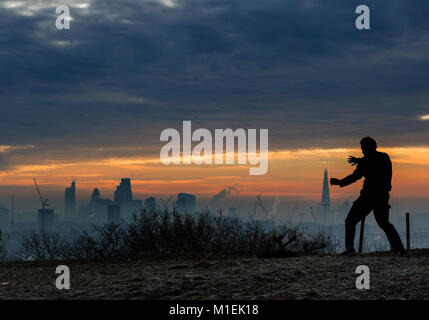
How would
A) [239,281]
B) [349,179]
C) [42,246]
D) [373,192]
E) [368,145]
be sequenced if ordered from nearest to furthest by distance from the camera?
[239,281] < [373,192] < [368,145] < [349,179] < [42,246]

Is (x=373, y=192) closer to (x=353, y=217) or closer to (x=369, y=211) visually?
(x=369, y=211)

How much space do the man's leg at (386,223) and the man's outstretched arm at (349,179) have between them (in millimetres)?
782

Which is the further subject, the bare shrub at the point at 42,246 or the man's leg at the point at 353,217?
the bare shrub at the point at 42,246

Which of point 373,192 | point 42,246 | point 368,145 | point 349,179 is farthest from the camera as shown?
point 42,246

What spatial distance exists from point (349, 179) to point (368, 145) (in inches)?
35.8

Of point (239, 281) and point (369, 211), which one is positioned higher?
point (369, 211)

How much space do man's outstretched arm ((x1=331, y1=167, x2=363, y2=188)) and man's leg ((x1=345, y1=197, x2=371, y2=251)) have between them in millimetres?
467

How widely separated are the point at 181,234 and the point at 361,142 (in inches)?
389

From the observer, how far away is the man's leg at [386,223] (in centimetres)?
1362

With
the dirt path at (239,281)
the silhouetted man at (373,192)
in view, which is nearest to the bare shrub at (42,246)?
the dirt path at (239,281)

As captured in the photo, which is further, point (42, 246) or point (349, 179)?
point (42, 246)

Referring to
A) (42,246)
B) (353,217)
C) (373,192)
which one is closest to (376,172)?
(373,192)

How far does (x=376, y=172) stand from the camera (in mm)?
13602

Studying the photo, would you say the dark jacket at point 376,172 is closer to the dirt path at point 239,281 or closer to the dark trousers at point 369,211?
the dark trousers at point 369,211
